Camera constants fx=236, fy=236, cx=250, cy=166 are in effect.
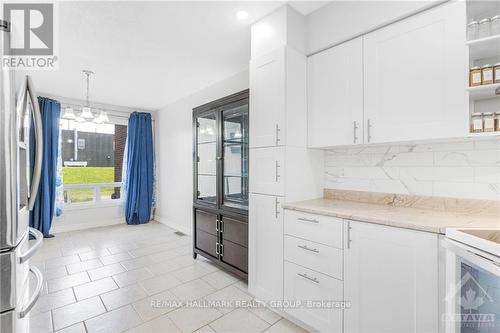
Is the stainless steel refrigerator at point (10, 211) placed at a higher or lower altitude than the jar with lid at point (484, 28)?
lower

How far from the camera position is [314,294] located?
173 cm

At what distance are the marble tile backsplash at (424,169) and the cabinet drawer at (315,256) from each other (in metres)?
0.72

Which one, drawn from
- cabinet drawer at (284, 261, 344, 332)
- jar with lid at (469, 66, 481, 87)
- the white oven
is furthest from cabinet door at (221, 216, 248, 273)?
jar with lid at (469, 66, 481, 87)

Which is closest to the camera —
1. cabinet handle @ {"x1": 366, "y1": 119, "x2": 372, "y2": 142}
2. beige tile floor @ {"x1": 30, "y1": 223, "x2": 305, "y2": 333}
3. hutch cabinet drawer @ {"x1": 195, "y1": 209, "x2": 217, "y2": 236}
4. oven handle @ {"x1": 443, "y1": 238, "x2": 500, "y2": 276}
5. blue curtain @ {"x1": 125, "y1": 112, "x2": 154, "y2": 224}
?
oven handle @ {"x1": 443, "y1": 238, "x2": 500, "y2": 276}

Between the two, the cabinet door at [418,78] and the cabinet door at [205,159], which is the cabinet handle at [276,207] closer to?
the cabinet door at [418,78]

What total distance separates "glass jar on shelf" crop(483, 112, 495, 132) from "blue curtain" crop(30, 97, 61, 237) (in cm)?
546

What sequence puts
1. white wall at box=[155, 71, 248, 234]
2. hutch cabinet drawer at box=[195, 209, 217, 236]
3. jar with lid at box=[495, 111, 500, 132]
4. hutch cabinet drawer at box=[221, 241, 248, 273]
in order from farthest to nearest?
1. white wall at box=[155, 71, 248, 234]
2. hutch cabinet drawer at box=[195, 209, 217, 236]
3. hutch cabinet drawer at box=[221, 241, 248, 273]
4. jar with lid at box=[495, 111, 500, 132]

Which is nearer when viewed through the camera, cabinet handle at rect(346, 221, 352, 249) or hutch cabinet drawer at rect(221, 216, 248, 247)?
cabinet handle at rect(346, 221, 352, 249)

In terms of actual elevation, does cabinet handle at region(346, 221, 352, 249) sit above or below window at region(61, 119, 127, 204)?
below

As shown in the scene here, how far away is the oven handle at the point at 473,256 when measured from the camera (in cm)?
96

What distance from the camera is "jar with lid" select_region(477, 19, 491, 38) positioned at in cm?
137

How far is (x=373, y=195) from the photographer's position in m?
2.00

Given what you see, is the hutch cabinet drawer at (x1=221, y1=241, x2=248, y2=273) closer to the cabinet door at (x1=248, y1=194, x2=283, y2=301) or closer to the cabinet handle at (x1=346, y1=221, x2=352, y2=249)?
the cabinet door at (x1=248, y1=194, x2=283, y2=301)

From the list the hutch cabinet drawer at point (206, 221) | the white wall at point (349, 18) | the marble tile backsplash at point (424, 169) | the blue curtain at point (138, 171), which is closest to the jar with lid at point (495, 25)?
the white wall at point (349, 18)
